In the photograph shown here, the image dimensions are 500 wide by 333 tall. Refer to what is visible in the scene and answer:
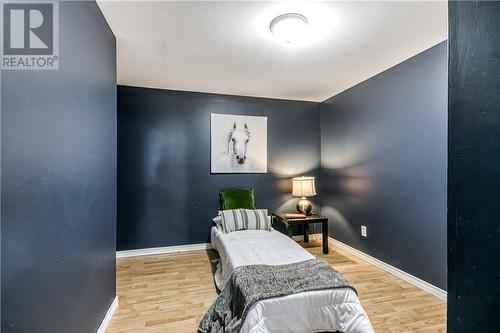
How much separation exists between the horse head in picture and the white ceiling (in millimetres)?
699

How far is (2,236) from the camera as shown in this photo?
82cm

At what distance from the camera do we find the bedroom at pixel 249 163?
0.69 meters

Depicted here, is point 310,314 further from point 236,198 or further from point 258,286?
point 236,198

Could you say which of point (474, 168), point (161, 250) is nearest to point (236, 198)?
point (161, 250)

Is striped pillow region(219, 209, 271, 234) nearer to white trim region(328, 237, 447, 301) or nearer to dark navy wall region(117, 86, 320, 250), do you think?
dark navy wall region(117, 86, 320, 250)

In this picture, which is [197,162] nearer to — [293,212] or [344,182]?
[293,212]

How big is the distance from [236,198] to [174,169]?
3.31 ft

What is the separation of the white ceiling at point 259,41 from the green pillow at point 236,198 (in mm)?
1547

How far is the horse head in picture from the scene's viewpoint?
3.69 meters

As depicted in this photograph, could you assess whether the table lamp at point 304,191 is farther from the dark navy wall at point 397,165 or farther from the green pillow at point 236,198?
the green pillow at point 236,198

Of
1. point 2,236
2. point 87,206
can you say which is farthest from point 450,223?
point 87,206

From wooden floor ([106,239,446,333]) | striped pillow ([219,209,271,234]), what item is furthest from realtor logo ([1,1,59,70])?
striped pillow ([219,209,271,234])

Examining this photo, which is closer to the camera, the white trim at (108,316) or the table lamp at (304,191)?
the white trim at (108,316)

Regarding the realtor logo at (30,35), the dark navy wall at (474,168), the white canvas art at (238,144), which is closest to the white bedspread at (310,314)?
the dark navy wall at (474,168)
